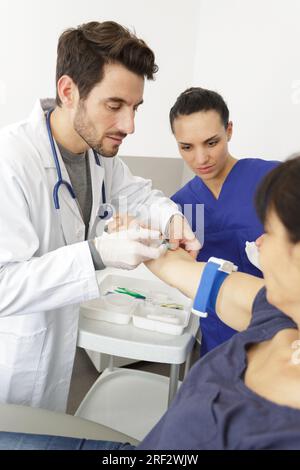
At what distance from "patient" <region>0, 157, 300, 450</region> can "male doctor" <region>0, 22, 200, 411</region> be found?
11.7 inches

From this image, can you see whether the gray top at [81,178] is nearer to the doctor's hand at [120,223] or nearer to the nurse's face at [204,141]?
the doctor's hand at [120,223]

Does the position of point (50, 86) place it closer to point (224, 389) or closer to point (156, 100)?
point (156, 100)

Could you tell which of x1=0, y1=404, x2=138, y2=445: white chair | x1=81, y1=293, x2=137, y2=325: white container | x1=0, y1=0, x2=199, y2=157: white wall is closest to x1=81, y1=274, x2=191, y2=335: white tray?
x1=81, y1=293, x2=137, y2=325: white container

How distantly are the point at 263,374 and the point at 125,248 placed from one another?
0.43m

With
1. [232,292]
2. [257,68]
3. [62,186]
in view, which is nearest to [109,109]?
[62,186]

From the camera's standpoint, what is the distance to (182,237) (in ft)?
4.09

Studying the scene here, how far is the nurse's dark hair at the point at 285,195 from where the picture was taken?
2.15 feet

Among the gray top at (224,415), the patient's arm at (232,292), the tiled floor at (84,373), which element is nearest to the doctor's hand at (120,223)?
the patient's arm at (232,292)

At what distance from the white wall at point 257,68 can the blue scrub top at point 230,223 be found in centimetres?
39

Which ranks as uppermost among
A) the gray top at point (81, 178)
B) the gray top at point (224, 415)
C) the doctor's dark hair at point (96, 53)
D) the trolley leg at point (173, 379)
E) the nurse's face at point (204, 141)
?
the doctor's dark hair at point (96, 53)

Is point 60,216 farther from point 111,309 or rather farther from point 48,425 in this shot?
point 48,425

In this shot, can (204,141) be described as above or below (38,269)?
above

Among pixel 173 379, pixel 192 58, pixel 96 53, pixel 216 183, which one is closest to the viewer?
pixel 96 53
